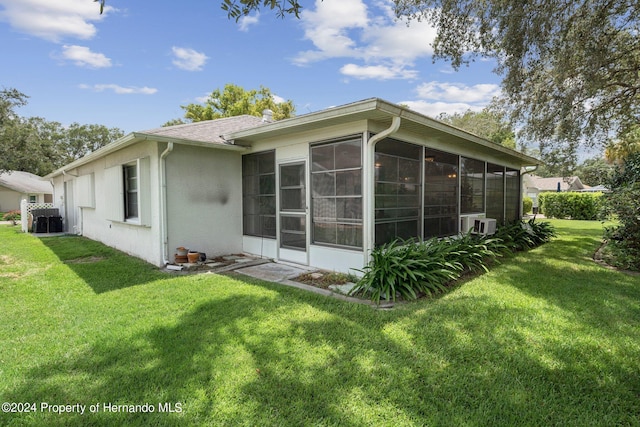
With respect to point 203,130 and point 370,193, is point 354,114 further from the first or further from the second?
point 203,130

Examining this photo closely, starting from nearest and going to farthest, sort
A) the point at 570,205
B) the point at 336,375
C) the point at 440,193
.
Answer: the point at 336,375, the point at 440,193, the point at 570,205

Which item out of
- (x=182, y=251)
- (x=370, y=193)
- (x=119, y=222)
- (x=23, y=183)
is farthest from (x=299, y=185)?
(x=23, y=183)

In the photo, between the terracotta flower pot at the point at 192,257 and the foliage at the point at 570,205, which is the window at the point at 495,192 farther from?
the foliage at the point at 570,205

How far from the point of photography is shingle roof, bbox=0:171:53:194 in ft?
79.9

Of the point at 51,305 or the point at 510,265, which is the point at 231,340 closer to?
the point at 51,305

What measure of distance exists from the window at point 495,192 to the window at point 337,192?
5849 mm

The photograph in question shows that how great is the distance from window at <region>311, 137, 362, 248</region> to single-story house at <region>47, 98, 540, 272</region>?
0.06 ft

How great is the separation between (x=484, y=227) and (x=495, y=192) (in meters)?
2.53

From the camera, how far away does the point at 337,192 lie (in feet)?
18.7

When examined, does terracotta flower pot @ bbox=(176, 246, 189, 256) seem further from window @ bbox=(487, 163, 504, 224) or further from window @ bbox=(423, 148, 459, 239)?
window @ bbox=(487, 163, 504, 224)

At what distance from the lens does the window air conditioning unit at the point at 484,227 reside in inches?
313

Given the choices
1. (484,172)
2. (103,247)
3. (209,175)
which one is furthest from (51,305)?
(484,172)

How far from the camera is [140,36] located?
7.23 metres

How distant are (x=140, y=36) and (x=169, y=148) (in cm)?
331
